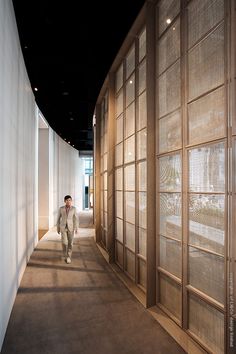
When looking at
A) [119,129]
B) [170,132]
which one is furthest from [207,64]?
[119,129]

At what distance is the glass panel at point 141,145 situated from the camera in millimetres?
5363

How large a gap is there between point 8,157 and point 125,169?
3105mm

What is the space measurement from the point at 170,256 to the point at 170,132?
192 centimetres

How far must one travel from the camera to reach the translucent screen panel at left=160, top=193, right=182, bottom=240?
161 inches

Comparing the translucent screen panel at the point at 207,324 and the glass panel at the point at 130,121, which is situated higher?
the glass panel at the point at 130,121

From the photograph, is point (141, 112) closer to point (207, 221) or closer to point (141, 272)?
point (207, 221)

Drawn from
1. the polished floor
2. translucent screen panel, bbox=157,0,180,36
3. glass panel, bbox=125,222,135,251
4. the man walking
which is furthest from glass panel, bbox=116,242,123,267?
translucent screen panel, bbox=157,0,180,36

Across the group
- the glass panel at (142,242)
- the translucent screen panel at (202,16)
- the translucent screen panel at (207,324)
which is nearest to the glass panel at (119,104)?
the glass panel at (142,242)

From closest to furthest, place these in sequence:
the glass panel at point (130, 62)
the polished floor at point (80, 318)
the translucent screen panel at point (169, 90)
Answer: the polished floor at point (80, 318) → the translucent screen panel at point (169, 90) → the glass panel at point (130, 62)

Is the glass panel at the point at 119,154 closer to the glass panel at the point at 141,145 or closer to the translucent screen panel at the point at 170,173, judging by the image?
the glass panel at the point at 141,145

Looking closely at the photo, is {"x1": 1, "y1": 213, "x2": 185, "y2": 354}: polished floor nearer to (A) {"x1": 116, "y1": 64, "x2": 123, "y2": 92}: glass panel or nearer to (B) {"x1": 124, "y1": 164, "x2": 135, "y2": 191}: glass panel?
(B) {"x1": 124, "y1": 164, "x2": 135, "y2": 191}: glass panel

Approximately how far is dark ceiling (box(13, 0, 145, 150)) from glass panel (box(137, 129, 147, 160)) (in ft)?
7.04

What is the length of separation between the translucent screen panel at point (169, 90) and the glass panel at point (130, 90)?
1403 mm

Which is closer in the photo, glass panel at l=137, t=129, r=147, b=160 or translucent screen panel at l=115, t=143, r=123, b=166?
glass panel at l=137, t=129, r=147, b=160
